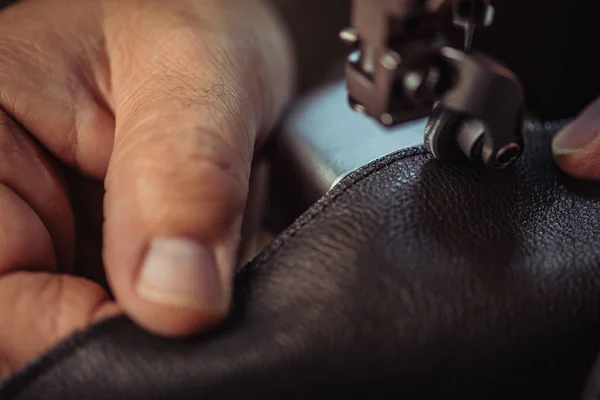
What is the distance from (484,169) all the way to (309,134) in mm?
243

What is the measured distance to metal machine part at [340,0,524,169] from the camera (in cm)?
36

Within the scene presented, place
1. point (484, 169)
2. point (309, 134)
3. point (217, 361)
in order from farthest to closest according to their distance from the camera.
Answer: point (309, 134) → point (484, 169) → point (217, 361)

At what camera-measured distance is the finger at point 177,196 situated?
361 millimetres

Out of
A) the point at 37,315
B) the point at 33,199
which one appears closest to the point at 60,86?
the point at 33,199

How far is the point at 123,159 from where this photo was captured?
1.36 ft

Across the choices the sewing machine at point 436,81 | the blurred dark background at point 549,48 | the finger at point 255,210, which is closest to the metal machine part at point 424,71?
the sewing machine at point 436,81

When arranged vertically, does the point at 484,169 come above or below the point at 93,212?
above

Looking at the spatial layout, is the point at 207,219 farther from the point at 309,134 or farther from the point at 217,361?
the point at 309,134

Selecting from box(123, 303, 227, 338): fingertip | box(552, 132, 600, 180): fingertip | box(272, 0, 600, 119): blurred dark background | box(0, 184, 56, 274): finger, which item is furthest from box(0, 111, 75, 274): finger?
box(272, 0, 600, 119): blurred dark background

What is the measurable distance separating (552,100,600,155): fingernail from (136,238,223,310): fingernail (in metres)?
0.27

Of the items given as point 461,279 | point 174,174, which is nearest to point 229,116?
point 174,174

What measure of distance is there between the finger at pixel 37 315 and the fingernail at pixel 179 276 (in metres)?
0.03

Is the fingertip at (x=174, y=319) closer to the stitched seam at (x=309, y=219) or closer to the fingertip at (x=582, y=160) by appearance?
the stitched seam at (x=309, y=219)

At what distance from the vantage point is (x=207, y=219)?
15.1 inches
